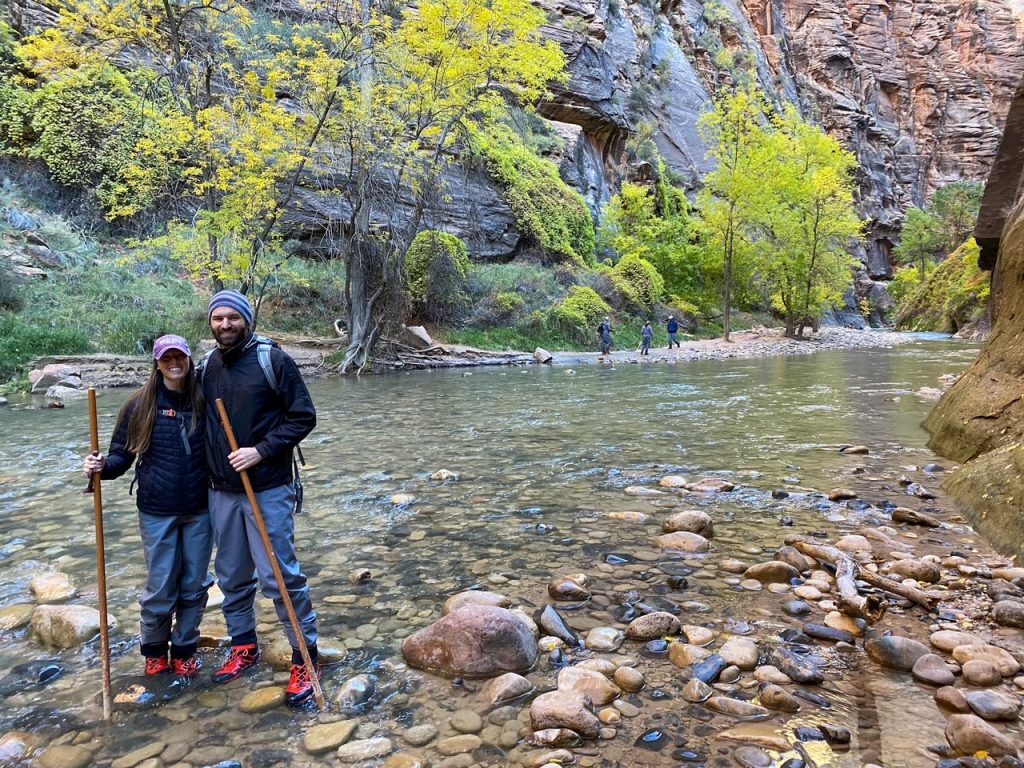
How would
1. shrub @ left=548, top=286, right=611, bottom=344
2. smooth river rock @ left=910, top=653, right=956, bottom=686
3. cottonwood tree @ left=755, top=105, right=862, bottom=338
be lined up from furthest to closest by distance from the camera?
cottonwood tree @ left=755, top=105, right=862, bottom=338
shrub @ left=548, top=286, right=611, bottom=344
smooth river rock @ left=910, top=653, right=956, bottom=686

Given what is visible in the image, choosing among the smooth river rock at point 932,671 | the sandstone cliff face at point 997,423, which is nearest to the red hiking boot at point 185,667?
the smooth river rock at point 932,671

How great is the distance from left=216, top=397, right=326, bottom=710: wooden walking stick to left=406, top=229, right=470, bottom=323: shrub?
20.5 meters

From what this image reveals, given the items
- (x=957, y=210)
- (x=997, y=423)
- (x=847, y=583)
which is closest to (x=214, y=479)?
(x=847, y=583)

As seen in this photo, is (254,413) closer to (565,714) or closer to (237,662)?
(237,662)

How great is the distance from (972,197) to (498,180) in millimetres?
48172

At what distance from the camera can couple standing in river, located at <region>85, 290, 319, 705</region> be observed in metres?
2.68

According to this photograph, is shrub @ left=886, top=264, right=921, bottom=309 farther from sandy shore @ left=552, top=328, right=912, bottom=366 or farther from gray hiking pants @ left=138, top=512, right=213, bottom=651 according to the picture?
gray hiking pants @ left=138, top=512, right=213, bottom=651

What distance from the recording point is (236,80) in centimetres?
1546

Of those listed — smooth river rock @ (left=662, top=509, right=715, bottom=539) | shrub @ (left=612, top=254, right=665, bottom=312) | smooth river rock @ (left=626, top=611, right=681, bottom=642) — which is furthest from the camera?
shrub @ (left=612, top=254, right=665, bottom=312)

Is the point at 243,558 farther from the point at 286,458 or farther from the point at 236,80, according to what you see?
the point at 236,80

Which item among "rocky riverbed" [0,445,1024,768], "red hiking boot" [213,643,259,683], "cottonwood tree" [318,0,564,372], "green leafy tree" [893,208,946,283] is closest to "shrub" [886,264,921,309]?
"green leafy tree" [893,208,946,283]

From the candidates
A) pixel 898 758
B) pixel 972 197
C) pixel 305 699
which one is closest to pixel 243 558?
pixel 305 699

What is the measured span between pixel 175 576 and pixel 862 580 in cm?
370

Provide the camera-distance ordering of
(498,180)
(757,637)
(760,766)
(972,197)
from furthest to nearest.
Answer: (972,197)
(498,180)
(757,637)
(760,766)
